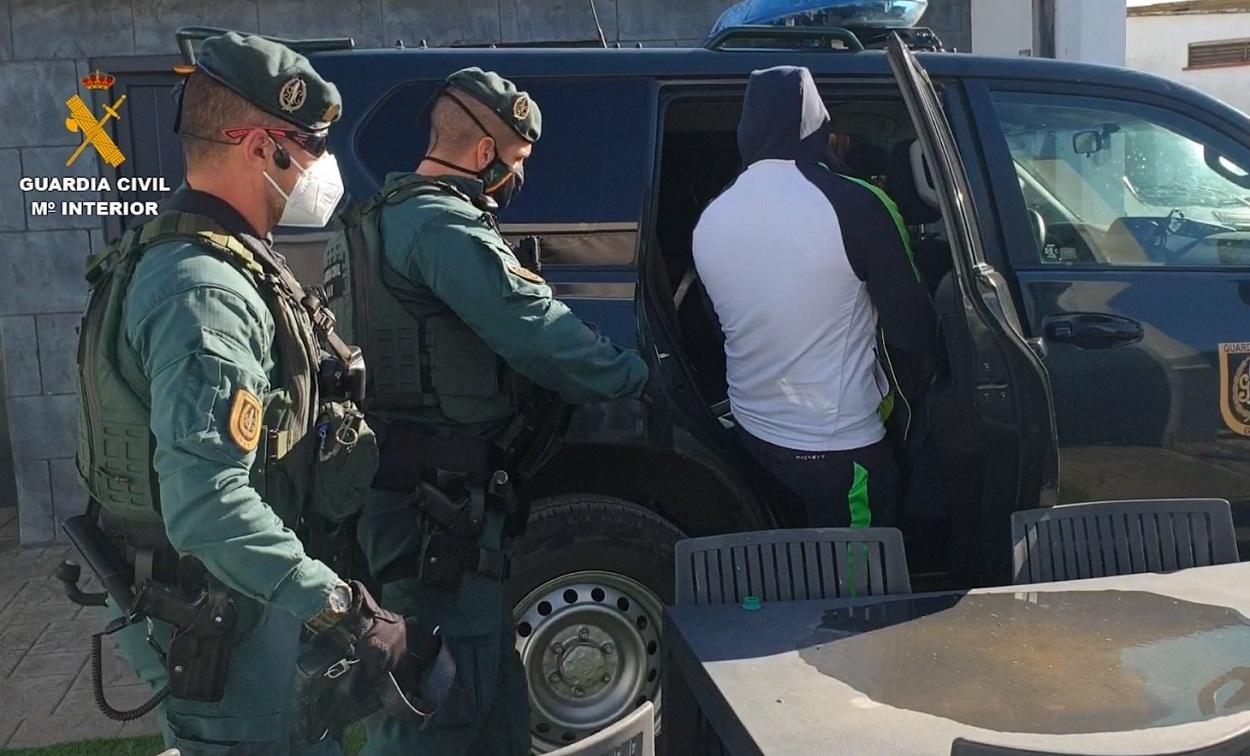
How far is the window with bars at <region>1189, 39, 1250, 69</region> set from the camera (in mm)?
15375

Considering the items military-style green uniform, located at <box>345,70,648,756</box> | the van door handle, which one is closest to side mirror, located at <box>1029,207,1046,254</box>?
the van door handle

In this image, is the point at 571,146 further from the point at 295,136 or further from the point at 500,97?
the point at 295,136

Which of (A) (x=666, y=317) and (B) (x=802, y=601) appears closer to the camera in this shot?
(B) (x=802, y=601)

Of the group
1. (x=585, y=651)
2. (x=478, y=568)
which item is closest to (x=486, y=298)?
(x=478, y=568)

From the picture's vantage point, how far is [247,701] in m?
1.96

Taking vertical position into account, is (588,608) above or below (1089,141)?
below

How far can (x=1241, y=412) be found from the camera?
124 inches

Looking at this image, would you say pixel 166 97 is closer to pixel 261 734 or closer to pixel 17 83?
pixel 17 83

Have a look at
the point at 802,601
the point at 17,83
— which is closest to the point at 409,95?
the point at 802,601

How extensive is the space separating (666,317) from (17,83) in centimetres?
415

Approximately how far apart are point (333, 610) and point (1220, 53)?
16.7 metres

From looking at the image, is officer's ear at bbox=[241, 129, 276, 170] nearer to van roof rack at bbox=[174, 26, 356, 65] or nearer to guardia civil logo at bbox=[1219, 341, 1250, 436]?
van roof rack at bbox=[174, 26, 356, 65]

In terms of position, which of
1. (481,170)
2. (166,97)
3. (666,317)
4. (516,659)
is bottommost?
(516,659)

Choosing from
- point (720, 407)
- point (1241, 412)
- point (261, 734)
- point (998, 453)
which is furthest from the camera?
point (720, 407)
